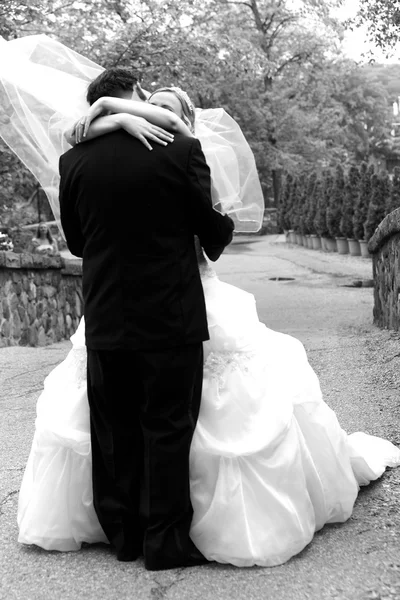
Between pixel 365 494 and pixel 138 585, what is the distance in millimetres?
1291

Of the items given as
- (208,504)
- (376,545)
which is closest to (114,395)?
(208,504)

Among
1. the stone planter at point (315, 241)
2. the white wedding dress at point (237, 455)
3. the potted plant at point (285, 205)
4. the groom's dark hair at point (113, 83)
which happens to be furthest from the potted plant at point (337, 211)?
the groom's dark hair at point (113, 83)

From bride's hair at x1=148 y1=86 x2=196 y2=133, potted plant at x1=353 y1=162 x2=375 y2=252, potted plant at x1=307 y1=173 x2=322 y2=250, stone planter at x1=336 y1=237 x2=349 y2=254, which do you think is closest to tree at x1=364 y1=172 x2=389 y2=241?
potted plant at x1=353 y1=162 x2=375 y2=252

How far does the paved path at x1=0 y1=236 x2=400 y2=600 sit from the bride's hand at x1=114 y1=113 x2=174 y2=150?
1611 millimetres

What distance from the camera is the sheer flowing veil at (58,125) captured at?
3.34m

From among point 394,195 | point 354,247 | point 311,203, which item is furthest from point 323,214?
point 394,195

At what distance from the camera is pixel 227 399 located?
10.5 ft

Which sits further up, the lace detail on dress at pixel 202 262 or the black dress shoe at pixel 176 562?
the lace detail on dress at pixel 202 262

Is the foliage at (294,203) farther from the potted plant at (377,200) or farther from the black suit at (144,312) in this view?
the black suit at (144,312)

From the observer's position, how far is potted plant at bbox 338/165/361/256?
2266 centimetres

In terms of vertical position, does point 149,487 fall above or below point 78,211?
below

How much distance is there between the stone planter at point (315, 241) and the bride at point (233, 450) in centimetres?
2316

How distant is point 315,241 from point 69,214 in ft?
78.6

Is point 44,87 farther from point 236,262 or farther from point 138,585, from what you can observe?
point 236,262
